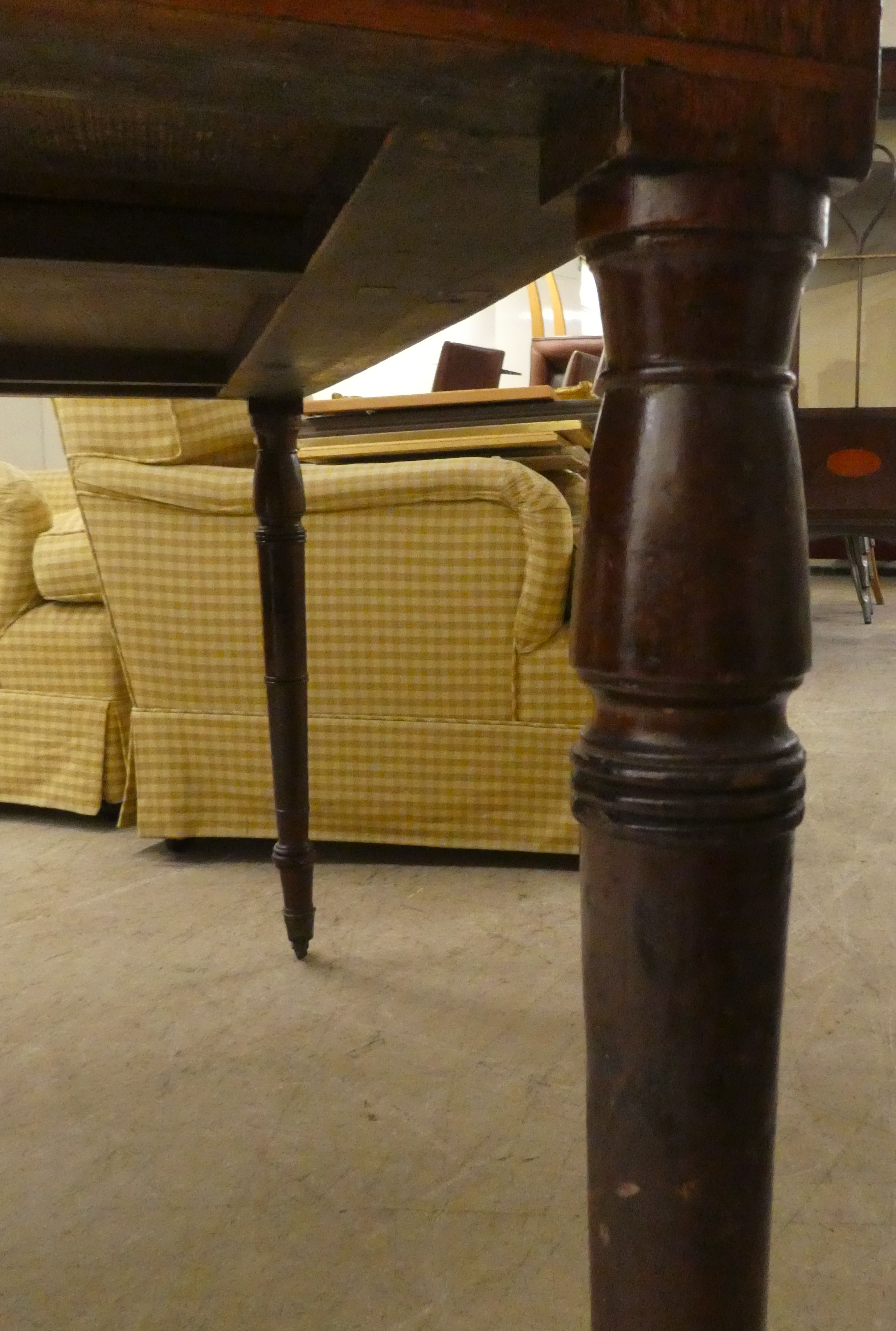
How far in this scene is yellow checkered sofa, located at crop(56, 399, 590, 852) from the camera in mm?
1543

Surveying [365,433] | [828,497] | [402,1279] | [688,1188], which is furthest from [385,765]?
[828,497]

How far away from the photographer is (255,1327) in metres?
0.70

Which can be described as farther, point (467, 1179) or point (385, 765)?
point (385, 765)

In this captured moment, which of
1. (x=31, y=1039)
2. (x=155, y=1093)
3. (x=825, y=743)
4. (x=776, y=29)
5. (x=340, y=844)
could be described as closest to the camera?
(x=776, y=29)

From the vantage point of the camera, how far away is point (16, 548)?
1.82 meters

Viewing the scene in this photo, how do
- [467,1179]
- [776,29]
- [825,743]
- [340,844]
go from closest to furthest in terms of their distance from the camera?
1. [776,29]
2. [467,1179]
3. [340,844]
4. [825,743]

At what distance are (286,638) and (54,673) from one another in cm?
73

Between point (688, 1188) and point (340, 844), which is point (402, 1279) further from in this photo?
point (340, 844)

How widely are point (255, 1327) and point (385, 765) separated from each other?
3.11ft

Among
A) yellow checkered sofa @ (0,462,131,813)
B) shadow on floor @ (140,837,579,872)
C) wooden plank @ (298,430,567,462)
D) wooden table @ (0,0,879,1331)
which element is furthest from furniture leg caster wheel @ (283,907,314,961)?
wooden table @ (0,0,879,1331)

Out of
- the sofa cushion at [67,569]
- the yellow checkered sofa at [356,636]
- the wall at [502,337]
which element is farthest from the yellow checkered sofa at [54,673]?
the wall at [502,337]

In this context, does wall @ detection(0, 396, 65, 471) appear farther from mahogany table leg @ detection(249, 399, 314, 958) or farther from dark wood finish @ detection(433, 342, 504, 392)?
mahogany table leg @ detection(249, 399, 314, 958)

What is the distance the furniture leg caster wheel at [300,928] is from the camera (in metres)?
1.25

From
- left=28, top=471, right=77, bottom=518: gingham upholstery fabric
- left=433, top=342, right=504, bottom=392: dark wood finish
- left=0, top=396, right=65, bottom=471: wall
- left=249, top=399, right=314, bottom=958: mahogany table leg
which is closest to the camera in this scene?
left=249, top=399, right=314, bottom=958: mahogany table leg
